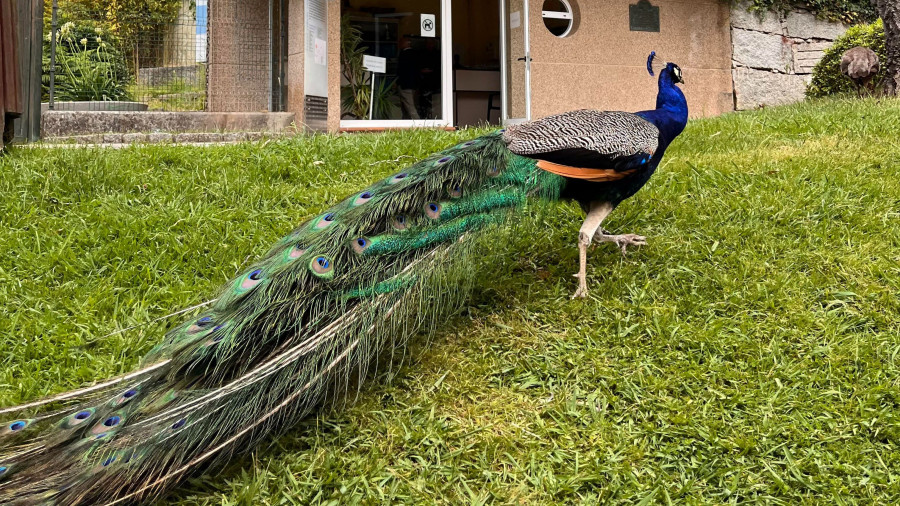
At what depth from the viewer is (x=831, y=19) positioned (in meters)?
12.0

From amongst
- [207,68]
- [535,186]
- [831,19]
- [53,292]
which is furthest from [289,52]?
[831,19]

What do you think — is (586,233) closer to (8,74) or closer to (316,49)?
(8,74)

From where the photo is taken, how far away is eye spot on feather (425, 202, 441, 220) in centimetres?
Result: 305

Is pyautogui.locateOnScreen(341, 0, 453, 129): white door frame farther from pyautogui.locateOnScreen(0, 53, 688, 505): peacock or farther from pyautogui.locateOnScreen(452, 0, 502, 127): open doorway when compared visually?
pyautogui.locateOnScreen(0, 53, 688, 505): peacock

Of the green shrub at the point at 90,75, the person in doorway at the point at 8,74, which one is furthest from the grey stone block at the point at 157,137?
the green shrub at the point at 90,75

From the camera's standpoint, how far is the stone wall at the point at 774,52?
11492 millimetres

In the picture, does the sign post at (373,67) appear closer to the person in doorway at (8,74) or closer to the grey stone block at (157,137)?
the grey stone block at (157,137)

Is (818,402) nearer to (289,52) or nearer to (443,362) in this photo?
(443,362)

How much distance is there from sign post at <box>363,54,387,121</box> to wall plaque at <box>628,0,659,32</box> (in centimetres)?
360

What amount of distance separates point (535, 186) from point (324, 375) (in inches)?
50.8

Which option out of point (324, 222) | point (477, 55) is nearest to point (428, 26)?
point (477, 55)

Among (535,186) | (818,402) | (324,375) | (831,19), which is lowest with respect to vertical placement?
(818,402)

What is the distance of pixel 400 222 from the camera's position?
2.98 metres

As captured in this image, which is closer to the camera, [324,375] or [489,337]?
[324,375]
